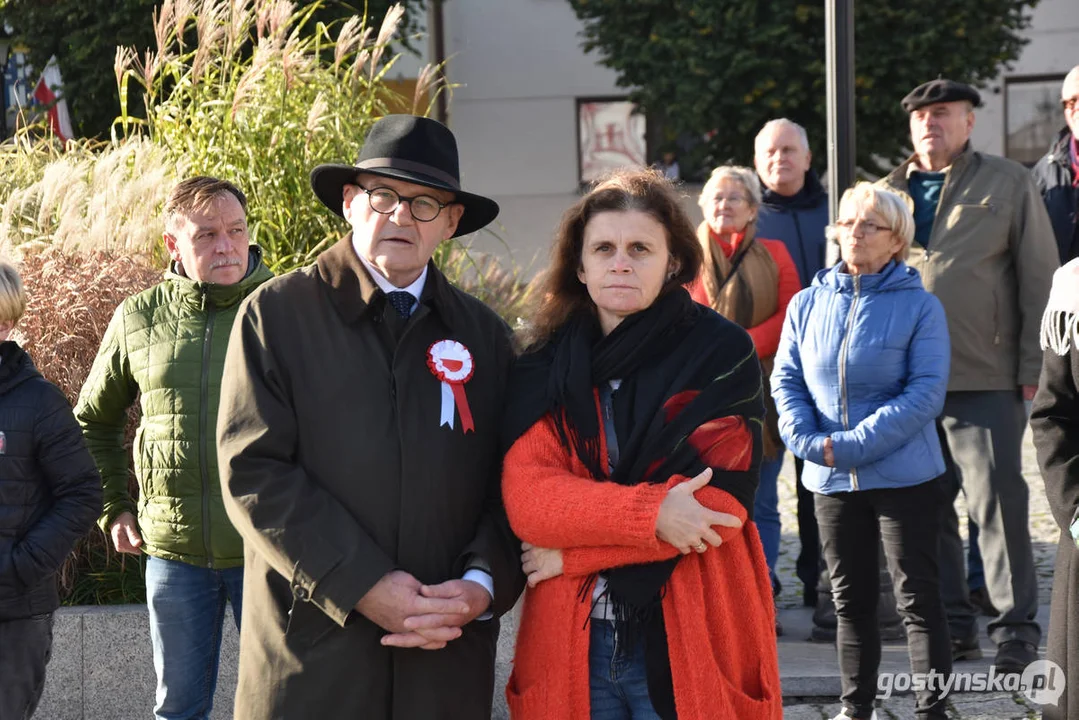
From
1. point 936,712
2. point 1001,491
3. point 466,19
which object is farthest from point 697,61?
point 936,712

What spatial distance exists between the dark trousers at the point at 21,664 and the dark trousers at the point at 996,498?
359 cm

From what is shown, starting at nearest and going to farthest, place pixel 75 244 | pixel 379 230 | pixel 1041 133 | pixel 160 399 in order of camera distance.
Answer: pixel 379 230
pixel 160 399
pixel 75 244
pixel 1041 133

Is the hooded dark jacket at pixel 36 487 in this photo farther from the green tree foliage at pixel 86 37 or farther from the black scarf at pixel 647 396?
the green tree foliage at pixel 86 37

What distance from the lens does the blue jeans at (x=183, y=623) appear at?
4.12m

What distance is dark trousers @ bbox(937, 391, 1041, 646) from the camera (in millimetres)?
5578

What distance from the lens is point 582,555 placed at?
2969 millimetres

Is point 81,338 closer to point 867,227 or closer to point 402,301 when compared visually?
point 402,301

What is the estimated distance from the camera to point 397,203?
3.12 metres

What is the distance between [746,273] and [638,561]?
353 cm

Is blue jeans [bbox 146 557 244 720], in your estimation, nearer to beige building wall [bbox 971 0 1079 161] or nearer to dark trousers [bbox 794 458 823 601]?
dark trousers [bbox 794 458 823 601]

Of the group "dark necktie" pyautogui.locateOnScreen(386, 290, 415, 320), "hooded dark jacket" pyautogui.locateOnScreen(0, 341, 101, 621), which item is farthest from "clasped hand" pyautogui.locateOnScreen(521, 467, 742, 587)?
"hooded dark jacket" pyautogui.locateOnScreen(0, 341, 101, 621)

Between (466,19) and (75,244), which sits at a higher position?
(466,19)

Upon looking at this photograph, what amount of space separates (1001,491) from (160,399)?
353 centimetres

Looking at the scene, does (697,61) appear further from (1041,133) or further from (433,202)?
(433,202)
